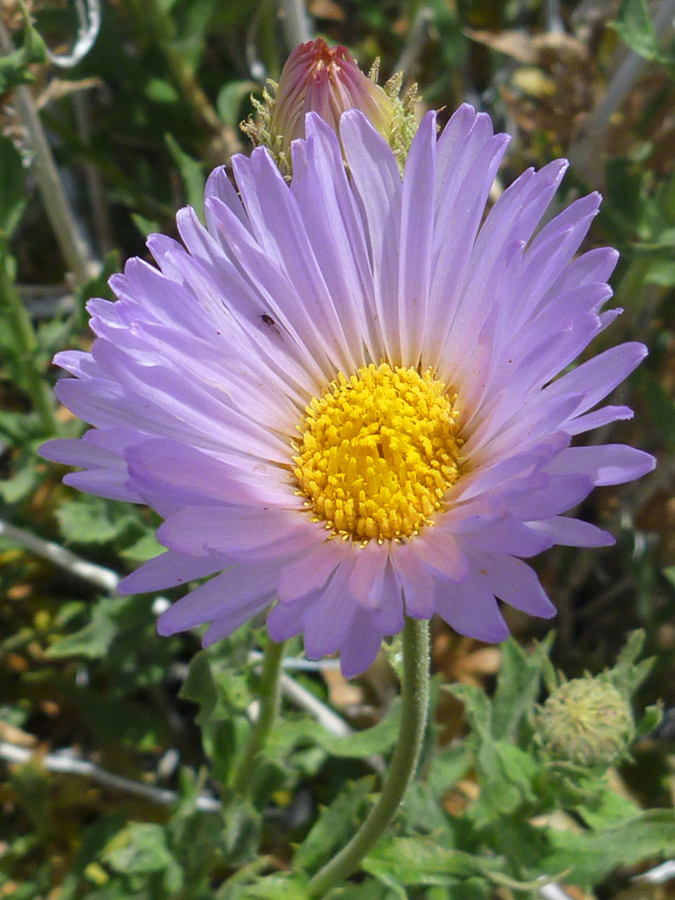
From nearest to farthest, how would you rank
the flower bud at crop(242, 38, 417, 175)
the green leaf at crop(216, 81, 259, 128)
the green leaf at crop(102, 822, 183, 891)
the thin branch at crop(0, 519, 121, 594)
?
1. the flower bud at crop(242, 38, 417, 175)
2. the green leaf at crop(102, 822, 183, 891)
3. the thin branch at crop(0, 519, 121, 594)
4. the green leaf at crop(216, 81, 259, 128)

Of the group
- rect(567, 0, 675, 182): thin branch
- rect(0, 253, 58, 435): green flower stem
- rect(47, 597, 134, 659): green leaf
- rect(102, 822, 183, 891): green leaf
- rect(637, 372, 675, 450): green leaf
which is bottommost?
rect(102, 822, 183, 891): green leaf

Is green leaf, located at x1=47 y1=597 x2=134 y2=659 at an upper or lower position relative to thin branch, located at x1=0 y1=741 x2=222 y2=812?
upper

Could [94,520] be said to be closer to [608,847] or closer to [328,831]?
[328,831]

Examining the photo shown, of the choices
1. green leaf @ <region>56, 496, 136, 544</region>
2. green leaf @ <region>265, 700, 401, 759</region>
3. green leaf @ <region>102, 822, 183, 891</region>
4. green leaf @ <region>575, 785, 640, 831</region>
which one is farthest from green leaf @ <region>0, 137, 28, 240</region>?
green leaf @ <region>575, 785, 640, 831</region>

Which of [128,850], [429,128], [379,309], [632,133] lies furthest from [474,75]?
[128,850]

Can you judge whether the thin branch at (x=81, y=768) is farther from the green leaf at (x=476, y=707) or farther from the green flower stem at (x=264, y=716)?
the green leaf at (x=476, y=707)

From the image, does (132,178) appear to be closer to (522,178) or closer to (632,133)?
(632,133)

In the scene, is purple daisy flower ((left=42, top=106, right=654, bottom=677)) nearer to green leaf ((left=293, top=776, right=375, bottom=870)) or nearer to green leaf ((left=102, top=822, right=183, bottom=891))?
green leaf ((left=293, top=776, right=375, bottom=870))
